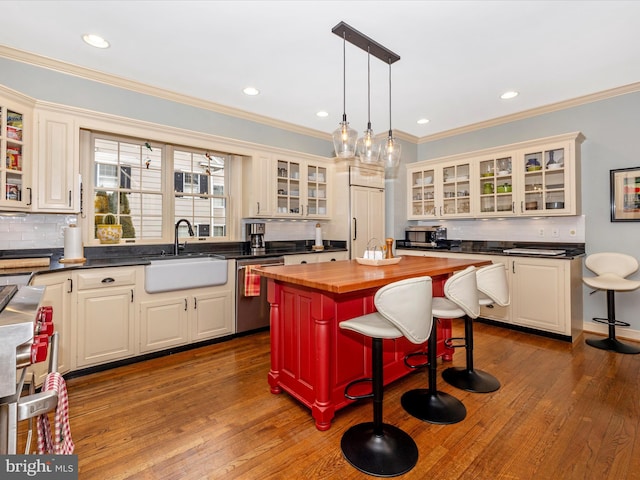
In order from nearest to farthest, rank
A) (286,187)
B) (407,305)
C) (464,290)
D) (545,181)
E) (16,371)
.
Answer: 1. (16,371)
2. (407,305)
3. (464,290)
4. (545,181)
5. (286,187)

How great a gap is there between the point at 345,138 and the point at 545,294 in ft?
9.58

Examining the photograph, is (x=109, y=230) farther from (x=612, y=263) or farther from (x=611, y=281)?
(x=612, y=263)

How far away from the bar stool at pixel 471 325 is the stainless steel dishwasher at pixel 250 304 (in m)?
2.07

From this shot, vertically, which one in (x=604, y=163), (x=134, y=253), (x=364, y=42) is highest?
(x=364, y=42)

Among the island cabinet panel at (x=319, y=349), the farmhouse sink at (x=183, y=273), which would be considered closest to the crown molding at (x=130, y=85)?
the farmhouse sink at (x=183, y=273)

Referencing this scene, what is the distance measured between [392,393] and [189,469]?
4.74 ft

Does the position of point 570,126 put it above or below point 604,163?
above

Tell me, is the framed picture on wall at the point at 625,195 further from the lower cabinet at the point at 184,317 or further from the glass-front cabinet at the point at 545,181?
the lower cabinet at the point at 184,317

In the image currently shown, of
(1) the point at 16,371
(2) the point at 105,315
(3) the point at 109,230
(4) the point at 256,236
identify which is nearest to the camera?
(1) the point at 16,371

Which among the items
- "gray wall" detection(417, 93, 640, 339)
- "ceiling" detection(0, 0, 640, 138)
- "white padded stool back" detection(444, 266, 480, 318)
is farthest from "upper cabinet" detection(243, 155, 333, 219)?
"gray wall" detection(417, 93, 640, 339)

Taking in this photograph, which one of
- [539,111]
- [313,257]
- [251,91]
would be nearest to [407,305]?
[313,257]

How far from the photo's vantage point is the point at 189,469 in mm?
1712

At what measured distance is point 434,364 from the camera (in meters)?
2.29

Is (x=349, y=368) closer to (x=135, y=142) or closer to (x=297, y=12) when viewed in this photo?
(x=297, y=12)
